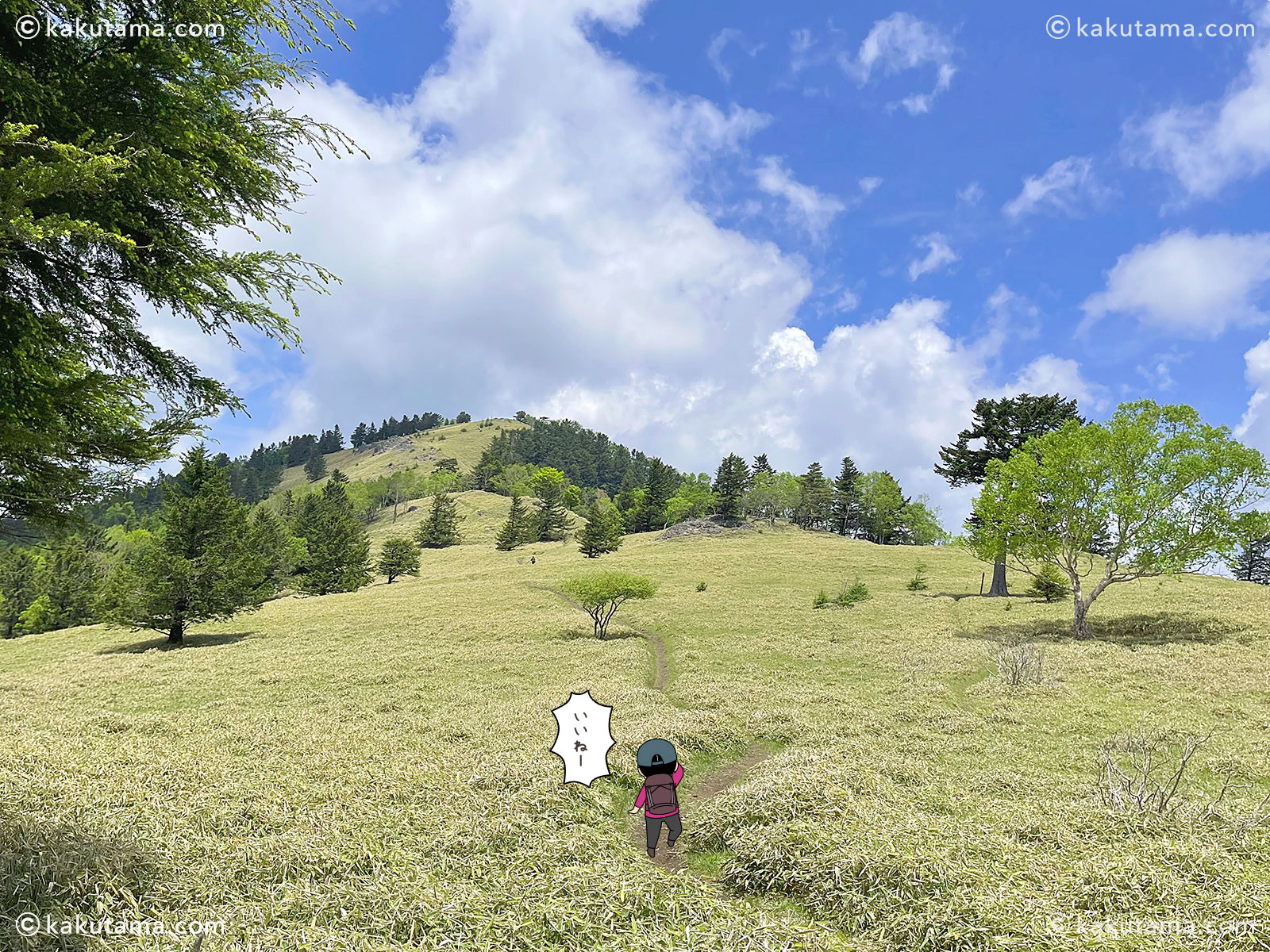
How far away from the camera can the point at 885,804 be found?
1080cm

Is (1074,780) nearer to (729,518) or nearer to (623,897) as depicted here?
(623,897)

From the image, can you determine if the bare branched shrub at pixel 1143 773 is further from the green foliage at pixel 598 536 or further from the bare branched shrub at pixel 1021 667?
the green foliage at pixel 598 536

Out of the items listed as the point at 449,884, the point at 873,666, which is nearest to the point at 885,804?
the point at 449,884

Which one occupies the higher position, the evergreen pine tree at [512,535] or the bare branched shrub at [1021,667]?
the evergreen pine tree at [512,535]

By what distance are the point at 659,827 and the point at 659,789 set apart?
98 cm

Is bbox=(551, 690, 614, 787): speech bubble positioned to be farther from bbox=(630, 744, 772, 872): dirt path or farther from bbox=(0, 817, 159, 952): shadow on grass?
bbox=(0, 817, 159, 952): shadow on grass

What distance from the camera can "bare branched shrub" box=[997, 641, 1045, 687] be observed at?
71.8 feet

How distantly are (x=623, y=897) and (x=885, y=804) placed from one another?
5624mm

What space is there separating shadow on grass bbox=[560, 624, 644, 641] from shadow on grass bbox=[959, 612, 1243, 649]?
61.9 ft

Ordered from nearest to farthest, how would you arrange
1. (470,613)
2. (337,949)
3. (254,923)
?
(337,949) → (254,923) → (470,613)

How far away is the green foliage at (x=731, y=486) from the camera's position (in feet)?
374

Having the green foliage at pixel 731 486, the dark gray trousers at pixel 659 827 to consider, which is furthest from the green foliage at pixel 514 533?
the dark gray trousers at pixel 659 827

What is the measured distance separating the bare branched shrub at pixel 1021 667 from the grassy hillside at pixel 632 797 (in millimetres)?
787

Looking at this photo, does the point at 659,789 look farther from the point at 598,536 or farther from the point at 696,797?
the point at 598,536
